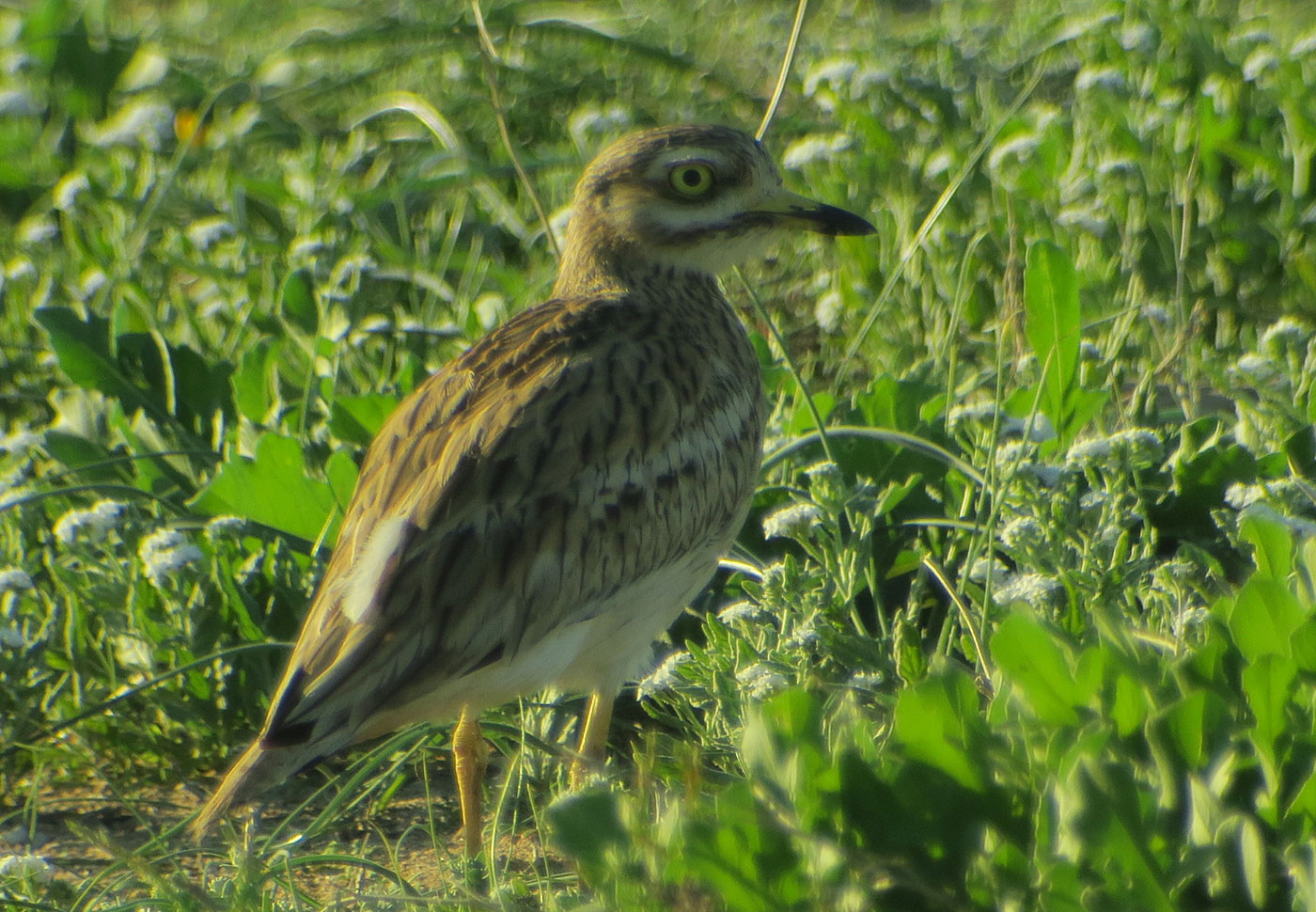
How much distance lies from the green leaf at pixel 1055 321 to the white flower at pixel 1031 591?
2.64ft

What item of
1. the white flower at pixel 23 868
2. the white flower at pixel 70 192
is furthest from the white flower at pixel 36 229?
the white flower at pixel 23 868

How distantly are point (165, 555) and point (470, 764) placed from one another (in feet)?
2.73

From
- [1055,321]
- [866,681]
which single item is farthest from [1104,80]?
[866,681]

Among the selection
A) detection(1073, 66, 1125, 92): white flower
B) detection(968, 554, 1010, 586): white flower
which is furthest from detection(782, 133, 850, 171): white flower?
detection(968, 554, 1010, 586): white flower

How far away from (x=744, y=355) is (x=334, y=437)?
44.5 inches

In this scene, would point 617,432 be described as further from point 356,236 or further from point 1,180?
point 1,180

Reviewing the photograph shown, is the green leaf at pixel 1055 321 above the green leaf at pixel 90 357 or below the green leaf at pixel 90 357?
above

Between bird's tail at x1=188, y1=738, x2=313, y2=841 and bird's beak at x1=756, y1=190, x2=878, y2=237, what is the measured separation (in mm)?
1717

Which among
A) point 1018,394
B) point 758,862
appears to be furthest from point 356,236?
point 758,862

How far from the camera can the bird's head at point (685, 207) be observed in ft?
12.3

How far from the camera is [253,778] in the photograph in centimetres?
279

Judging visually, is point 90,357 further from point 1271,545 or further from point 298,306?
point 1271,545

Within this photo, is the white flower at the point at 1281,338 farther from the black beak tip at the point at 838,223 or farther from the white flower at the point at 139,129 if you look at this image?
the white flower at the point at 139,129

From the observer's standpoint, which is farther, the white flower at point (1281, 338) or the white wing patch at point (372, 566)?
the white flower at point (1281, 338)
